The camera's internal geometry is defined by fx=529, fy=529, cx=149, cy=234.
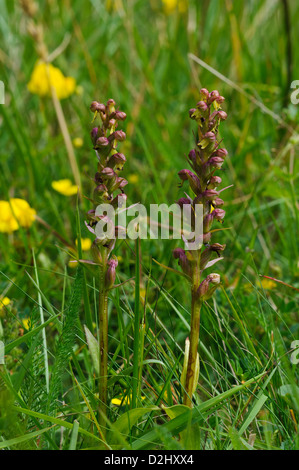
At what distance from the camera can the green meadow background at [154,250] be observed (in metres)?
1.12

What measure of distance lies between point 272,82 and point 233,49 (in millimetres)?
321

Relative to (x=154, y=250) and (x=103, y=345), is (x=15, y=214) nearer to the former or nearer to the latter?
(x=154, y=250)

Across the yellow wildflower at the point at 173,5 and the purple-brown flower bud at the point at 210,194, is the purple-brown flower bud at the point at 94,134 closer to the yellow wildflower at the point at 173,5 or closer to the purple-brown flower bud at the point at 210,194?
the purple-brown flower bud at the point at 210,194

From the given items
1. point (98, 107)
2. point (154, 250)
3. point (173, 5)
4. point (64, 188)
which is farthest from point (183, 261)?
point (173, 5)

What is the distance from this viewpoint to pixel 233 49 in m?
3.09

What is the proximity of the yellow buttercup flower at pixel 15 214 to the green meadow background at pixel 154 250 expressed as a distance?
5cm

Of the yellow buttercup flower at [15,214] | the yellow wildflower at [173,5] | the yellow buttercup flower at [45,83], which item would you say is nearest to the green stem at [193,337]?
the yellow buttercup flower at [15,214]

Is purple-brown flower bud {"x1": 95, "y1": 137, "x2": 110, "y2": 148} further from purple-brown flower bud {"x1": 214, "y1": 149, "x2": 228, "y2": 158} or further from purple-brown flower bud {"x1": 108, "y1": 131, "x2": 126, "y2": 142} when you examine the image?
purple-brown flower bud {"x1": 214, "y1": 149, "x2": 228, "y2": 158}

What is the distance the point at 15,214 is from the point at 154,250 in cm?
54

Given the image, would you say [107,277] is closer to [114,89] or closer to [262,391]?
[262,391]

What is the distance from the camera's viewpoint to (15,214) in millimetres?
1967

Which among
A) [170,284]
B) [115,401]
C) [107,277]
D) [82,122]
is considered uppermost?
[82,122]

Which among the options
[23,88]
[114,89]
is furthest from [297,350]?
[23,88]

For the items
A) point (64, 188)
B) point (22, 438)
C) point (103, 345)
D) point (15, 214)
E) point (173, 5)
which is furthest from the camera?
point (173, 5)
